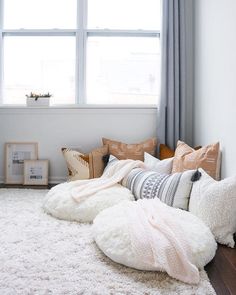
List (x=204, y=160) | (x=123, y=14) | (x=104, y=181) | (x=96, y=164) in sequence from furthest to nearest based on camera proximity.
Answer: (x=123, y=14), (x=96, y=164), (x=104, y=181), (x=204, y=160)

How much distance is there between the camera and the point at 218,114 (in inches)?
89.1

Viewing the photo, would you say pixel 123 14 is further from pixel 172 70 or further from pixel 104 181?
pixel 104 181

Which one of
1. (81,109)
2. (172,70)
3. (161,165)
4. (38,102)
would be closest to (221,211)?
(161,165)

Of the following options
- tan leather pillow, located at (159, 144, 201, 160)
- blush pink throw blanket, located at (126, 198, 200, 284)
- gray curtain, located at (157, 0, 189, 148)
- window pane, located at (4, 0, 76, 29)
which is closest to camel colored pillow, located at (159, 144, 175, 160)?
tan leather pillow, located at (159, 144, 201, 160)

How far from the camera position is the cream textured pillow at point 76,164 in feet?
9.32

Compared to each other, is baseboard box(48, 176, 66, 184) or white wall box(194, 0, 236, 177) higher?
white wall box(194, 0, 236, 177)

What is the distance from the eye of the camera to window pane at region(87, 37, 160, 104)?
322cm

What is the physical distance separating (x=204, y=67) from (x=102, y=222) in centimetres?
167

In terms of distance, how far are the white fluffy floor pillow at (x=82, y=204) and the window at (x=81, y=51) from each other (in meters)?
1.24

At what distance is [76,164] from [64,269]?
4.98 ft

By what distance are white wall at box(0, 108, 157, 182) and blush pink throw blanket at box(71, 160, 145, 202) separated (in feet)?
1.87

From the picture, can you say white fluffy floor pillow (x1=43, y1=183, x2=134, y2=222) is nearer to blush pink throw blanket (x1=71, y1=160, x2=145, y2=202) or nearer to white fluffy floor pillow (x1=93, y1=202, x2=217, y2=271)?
blush pink throw blanket (x1=71, y1=160, x2=145, y2=202)

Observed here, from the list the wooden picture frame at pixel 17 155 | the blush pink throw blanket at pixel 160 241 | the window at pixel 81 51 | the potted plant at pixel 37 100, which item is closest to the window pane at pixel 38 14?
the window at pixel 81 51

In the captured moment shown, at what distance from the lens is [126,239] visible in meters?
1.47
